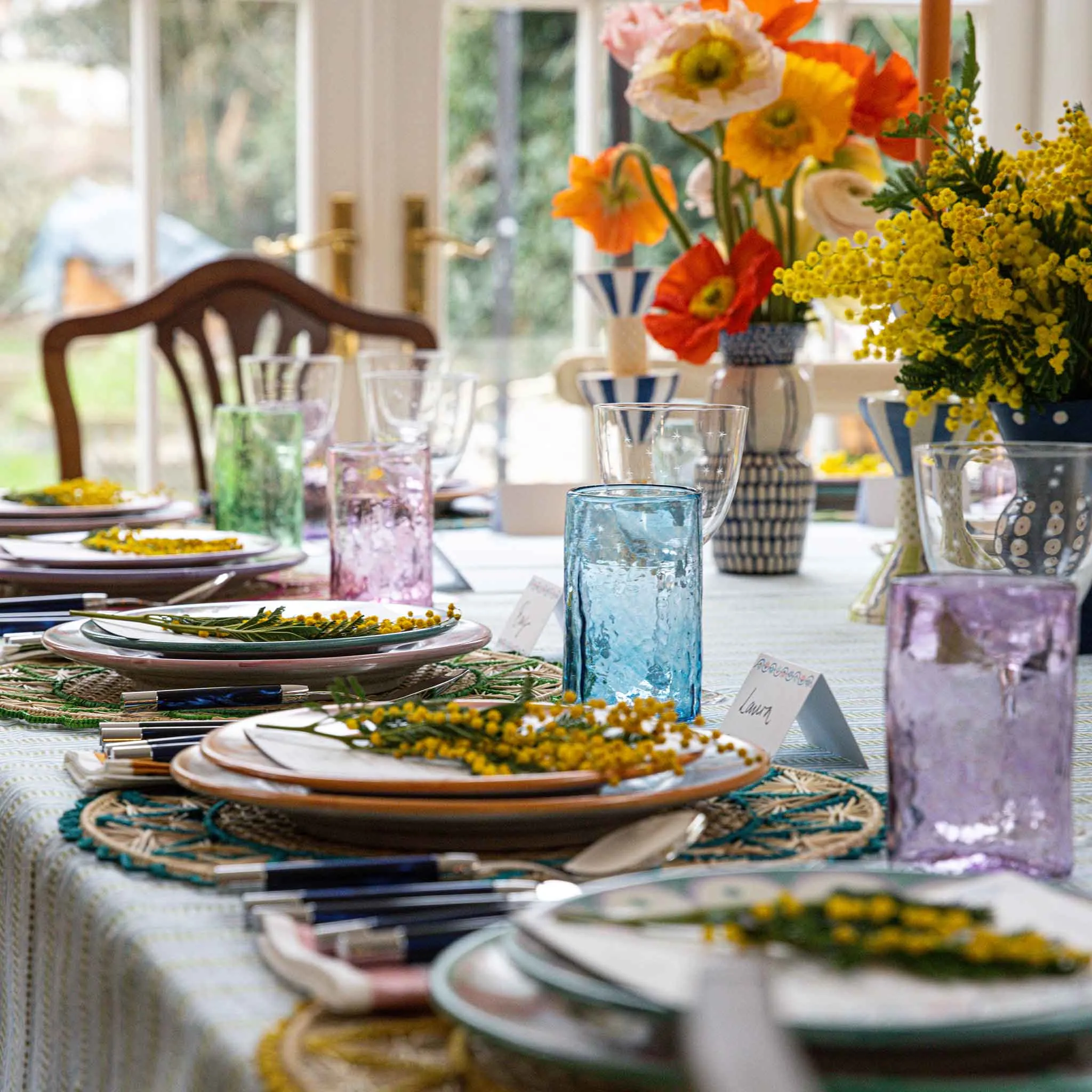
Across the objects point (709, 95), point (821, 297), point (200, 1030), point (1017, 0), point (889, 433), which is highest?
point (1017, 0)

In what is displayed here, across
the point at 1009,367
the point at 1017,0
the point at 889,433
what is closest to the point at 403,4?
the point at 1017,0

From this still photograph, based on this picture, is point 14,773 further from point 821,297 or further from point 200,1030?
point 821,297

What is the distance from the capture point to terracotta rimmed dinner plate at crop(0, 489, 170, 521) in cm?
148

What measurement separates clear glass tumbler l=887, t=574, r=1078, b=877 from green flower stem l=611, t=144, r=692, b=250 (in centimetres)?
101

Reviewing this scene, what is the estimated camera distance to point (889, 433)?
49.1 inches

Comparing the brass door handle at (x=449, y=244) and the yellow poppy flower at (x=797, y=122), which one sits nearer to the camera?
the yellow poppy flower at (x=797, y=122)

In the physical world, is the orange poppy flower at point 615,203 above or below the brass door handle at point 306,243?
below

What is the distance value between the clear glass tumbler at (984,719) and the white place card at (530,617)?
18.0 inches

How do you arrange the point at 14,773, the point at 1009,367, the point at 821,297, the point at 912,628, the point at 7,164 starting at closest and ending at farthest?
the point at 912,628
the point at 14,773
the point at 1009,367
the point at 821,297
the point at 7,164

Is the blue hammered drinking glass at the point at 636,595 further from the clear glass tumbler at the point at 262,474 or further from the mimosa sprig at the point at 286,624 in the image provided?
the clear glass tumbler at the point at 262,474

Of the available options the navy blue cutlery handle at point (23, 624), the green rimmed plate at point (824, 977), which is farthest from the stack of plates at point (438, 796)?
the navy blue cutlery handle at point (23, 624)

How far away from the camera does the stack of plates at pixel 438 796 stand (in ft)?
1.69

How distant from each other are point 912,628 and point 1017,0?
11.8 feet

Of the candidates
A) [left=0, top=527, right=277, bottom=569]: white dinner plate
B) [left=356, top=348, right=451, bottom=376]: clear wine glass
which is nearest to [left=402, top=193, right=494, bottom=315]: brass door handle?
[left=356, top=348, right=451, bottom=376]: clear wine glass
